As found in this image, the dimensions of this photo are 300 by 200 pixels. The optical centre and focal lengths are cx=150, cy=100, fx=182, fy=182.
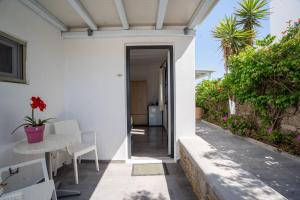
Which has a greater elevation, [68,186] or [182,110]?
[182,110]

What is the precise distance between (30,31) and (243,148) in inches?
157

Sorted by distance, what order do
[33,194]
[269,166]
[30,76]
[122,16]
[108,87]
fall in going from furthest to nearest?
1. [108,87]
2. [122,16]
3. [30,76]
4. [269,166]
5. [33,194]

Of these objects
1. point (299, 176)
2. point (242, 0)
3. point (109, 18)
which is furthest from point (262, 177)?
point (242, 0)

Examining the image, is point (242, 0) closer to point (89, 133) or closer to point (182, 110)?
point (182, 110)

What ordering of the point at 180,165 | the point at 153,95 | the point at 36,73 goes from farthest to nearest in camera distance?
1. the point at 153,95
2. the point at 180,165
3. the point at 36,73

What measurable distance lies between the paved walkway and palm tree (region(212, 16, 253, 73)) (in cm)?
268

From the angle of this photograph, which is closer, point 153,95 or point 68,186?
point 68,186

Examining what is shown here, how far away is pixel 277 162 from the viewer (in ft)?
8.48

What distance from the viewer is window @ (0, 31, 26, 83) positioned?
2262 millimetres

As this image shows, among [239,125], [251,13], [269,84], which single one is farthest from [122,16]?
[251,13]

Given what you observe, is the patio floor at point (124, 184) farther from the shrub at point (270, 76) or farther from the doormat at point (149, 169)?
the shrub at point (270, 76)

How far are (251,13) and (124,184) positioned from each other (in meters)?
5.25

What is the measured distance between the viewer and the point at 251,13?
491cm

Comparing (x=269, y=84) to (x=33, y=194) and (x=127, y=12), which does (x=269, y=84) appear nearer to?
(x=127, y=12)
